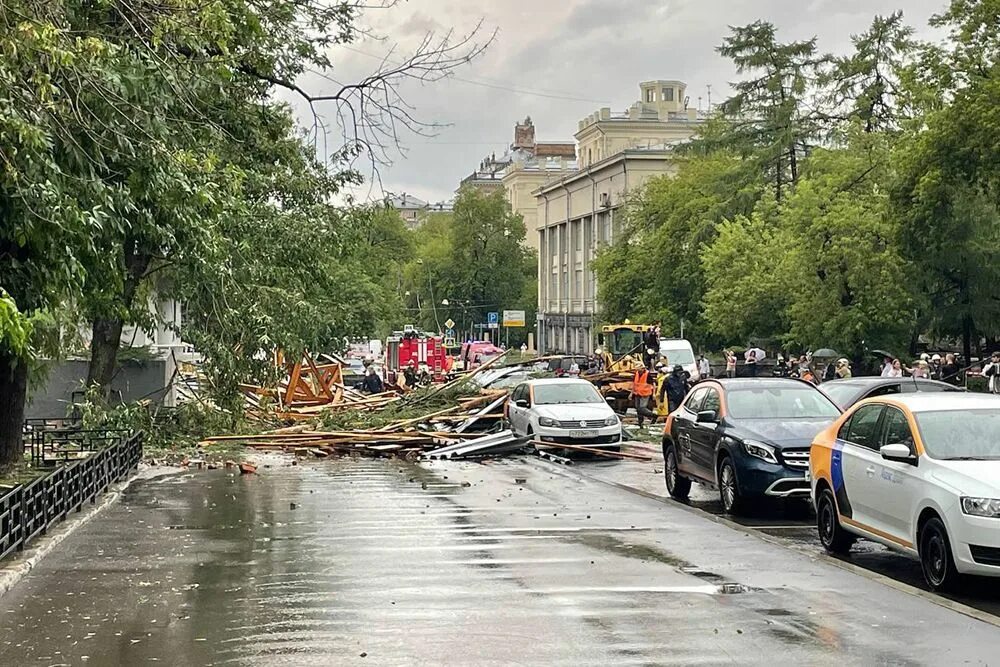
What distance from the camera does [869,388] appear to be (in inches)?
737

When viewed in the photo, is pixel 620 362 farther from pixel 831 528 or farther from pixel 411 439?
pixel 831 528

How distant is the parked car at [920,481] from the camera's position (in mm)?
9227

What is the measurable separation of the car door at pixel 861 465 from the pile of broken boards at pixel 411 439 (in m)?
14.5

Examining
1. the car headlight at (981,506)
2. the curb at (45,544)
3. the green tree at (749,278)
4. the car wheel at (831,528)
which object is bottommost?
the curb at (45,544)

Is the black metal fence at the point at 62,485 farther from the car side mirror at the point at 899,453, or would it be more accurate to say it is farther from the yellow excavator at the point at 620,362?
the yellow excavator at the point at 620,362

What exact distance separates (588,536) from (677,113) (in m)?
102

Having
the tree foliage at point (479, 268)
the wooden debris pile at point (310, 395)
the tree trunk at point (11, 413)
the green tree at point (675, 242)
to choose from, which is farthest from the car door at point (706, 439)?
the tree foliage at point (479, 268)

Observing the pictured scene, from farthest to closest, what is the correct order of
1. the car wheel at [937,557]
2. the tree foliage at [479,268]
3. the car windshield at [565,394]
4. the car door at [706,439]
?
1. the tree foliage at [479,268]
2. the car windshield at [565,394]
3. the car door at [706,439]
4. the car wheel at [937,557]

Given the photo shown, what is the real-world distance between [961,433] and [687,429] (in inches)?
257

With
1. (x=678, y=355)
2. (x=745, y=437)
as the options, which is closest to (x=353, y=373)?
(x=678, y=355)

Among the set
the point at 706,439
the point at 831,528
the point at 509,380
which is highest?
the point at 509,380

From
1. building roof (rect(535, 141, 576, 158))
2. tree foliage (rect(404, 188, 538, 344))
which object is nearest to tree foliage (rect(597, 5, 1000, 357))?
tree foliage (rect(404, 188, 538, 344))

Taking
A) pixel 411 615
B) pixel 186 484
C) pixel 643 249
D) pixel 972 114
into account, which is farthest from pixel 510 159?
pixel 411 615

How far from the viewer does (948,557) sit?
30.9 feet
